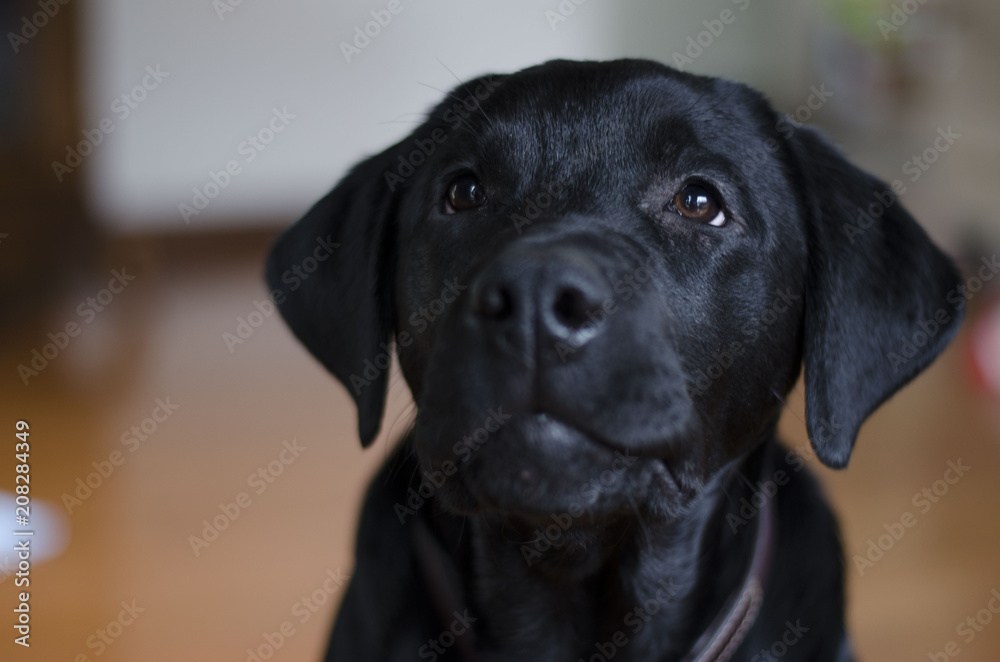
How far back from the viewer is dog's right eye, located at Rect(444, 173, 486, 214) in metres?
1.75

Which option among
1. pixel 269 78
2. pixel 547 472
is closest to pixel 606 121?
pixel 547 472

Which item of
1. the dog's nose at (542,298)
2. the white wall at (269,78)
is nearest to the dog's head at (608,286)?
the dog's nose at (542,298)

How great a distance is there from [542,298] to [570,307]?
5 centimetres

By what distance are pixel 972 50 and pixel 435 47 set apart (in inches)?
163

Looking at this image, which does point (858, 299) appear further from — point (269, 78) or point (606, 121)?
point (269, 78)

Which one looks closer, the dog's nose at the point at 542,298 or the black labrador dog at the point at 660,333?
the dog's nose at the point at 542,298

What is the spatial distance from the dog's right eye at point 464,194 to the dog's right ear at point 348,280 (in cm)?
20

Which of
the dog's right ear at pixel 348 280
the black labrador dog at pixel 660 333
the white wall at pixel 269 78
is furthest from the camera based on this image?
the white wall at pixel 269 78

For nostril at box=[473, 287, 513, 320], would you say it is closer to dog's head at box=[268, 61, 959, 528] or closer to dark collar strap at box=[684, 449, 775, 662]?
dog's head at box=[268, 61, 959, 528]

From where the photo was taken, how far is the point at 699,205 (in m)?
1.68

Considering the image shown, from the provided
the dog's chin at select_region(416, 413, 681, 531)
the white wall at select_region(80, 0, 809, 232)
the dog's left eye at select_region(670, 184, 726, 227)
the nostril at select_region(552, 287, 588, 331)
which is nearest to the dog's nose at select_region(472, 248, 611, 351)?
the nostril at select_region(552, 287, 588, 331)

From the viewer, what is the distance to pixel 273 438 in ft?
14.3

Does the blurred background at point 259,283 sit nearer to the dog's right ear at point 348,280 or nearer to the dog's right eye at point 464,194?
the dog's right ear at point 348,280

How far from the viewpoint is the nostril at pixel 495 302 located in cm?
130
